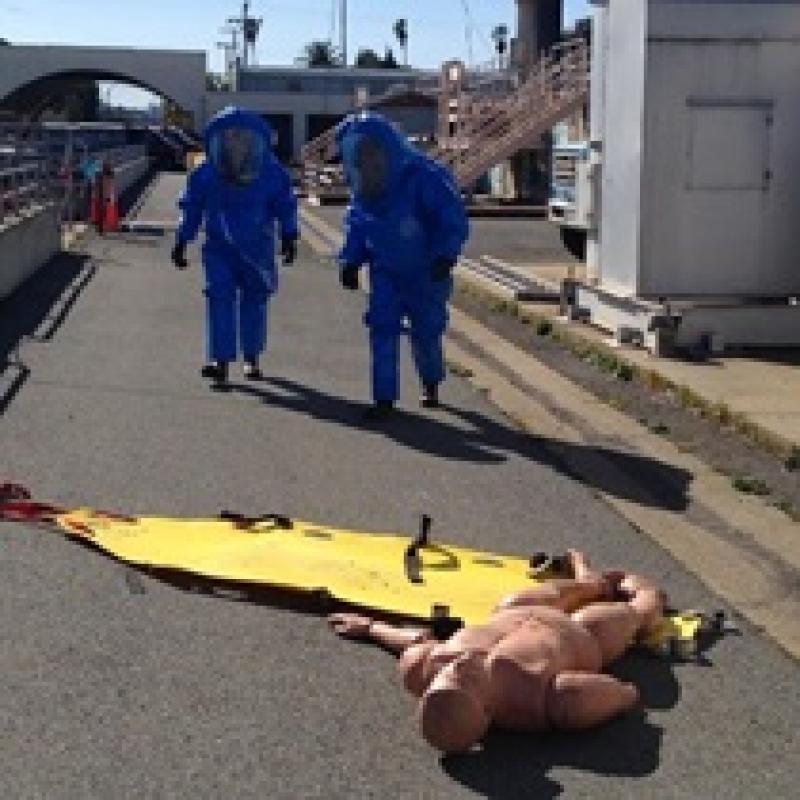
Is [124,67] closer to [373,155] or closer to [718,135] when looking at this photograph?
[718,135]

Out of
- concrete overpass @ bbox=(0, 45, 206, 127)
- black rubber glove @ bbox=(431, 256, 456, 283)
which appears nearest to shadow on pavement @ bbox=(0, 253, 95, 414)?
black rubber glove @ bbox=(431, 256, 456, 283)

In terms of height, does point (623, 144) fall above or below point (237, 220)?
above

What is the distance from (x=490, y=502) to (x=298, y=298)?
952cm

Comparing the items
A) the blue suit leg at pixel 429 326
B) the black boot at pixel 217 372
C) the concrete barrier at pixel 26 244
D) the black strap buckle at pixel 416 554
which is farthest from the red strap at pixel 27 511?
the concrete barrier at pixel 26 244

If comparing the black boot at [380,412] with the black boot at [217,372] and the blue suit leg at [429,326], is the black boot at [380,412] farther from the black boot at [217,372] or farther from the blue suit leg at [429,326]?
the black boot at [217,372]

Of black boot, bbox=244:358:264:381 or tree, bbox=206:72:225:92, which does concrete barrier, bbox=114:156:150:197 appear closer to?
black boot, bbox=244:358:264:381

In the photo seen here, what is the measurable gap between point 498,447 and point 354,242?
1841mm

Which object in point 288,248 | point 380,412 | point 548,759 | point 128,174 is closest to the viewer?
point 548,759

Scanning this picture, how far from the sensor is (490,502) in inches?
286

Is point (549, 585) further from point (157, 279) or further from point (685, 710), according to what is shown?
point (157, 279)

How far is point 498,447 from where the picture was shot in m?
8.59

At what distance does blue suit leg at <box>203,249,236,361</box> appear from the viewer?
10.6 m

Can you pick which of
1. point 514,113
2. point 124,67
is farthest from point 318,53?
point 514,113

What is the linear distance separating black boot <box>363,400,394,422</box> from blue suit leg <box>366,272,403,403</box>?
0.06 ft
